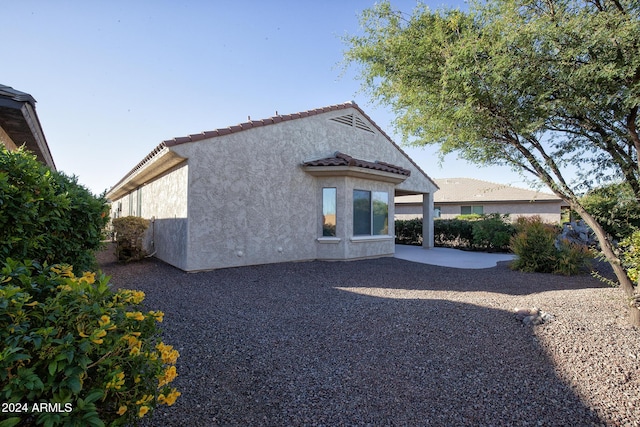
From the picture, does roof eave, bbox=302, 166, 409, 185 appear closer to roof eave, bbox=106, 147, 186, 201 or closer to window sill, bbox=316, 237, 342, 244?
window sill, bbox=316, 237, 342, 244

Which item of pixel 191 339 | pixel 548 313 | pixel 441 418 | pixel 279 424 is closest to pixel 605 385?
pixel 548 313

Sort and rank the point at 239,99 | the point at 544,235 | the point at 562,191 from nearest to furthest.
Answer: the point at 562,191
the point at 544,235
the point at 239,99

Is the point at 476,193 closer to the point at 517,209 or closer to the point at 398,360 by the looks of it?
the point at 517,209

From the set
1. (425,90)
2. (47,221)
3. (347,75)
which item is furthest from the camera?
(347,75)

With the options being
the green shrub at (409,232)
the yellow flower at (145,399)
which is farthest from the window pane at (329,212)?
the green shrub at (409,232)

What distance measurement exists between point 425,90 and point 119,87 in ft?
31.8

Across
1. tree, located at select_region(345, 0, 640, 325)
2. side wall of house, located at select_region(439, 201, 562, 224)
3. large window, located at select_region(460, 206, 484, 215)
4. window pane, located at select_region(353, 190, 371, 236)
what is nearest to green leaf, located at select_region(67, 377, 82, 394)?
tree, located at select_region(345, 0, 640, 325)

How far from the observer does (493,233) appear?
16.5m

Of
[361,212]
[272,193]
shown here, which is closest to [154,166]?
[272,193]

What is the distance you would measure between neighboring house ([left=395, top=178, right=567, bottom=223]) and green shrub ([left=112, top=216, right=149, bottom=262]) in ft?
83.2

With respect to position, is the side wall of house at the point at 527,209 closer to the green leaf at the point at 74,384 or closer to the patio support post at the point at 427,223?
the patio support post at the point at 427,223

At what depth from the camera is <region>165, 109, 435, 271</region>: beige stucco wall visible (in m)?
9.16

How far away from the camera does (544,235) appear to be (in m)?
10.7

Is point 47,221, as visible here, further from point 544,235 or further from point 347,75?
point 544,235
